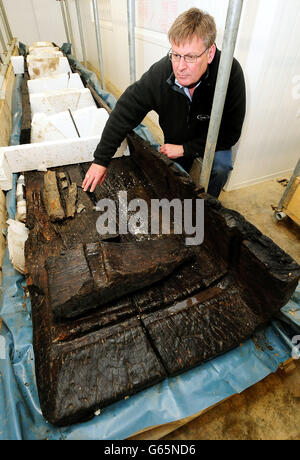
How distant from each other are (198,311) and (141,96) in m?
1.73

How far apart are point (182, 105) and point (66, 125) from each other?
1306 mm

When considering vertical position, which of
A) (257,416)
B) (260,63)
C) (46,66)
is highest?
(260,63)

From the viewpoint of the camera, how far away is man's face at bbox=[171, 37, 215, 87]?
4.67 ft

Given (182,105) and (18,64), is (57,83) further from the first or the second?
(182,105)

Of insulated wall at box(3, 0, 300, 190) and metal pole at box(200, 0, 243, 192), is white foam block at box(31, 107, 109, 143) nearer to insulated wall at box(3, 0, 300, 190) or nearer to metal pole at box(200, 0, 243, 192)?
metal pole at box(200, 0, 243, 192)

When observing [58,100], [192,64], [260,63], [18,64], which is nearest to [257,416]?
[192,64]

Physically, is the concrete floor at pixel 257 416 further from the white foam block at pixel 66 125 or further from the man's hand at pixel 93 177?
the white foam block at pixel 66 125

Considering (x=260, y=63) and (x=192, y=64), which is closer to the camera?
(x=192, y=64)

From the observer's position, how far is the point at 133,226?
171 centimetres

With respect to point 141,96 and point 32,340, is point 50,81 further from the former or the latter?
point 32,340

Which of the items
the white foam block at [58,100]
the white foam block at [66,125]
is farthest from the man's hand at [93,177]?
the white foam block at [58,100]

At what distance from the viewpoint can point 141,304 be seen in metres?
1.25

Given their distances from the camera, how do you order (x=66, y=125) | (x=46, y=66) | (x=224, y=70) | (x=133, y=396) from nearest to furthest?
(x=133, y=396)
(x=224, y=70)
(x=66, y=125)
(x=46, y=66)

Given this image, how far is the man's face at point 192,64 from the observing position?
1.42 meters
